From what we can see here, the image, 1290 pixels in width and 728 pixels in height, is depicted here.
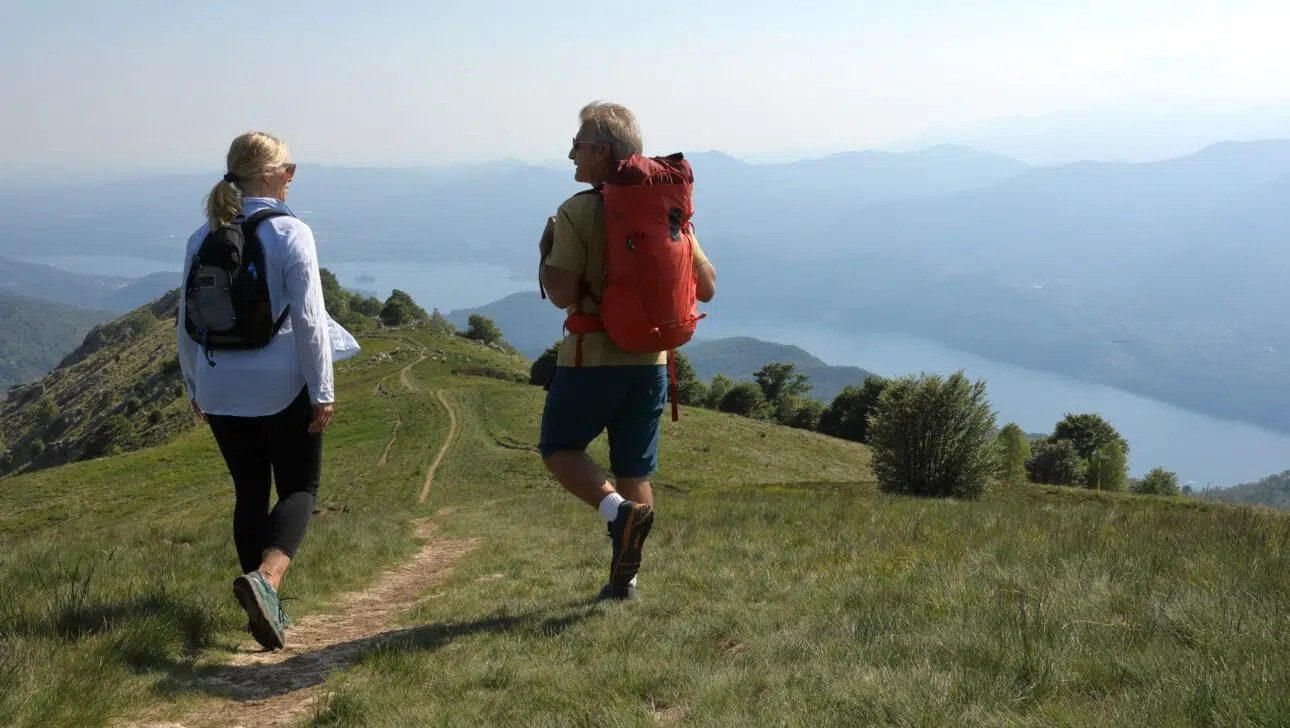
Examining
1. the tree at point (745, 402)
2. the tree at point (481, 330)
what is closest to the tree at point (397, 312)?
the tree at point (481, 330)

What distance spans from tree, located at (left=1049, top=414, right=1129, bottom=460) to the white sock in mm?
89598

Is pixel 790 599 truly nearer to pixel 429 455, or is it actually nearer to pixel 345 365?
pixel 429 455

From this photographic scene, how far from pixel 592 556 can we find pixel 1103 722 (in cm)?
618

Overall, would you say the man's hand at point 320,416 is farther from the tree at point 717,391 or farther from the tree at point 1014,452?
the tree at point 717,391

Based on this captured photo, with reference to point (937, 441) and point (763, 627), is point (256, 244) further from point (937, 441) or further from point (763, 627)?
point (937, 441)

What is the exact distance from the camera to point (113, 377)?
10650 cm

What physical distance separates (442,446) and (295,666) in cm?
4044

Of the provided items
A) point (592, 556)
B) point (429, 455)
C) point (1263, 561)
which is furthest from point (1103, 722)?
point (429, 455)

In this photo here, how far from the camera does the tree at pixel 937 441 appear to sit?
36.6 metres

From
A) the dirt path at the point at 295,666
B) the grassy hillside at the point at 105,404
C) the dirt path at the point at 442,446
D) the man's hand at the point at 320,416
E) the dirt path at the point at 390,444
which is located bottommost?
the grassy hillside at the point at 105,404

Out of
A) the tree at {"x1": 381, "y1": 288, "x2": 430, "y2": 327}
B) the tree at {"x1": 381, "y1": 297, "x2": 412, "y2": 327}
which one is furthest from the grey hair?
the tree at {"x1": 381, "y1": 297, "x2": 412, "y2": 327}

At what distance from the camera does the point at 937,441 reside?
37188 millimetres

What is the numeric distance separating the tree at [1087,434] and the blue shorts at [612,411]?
89.4 m

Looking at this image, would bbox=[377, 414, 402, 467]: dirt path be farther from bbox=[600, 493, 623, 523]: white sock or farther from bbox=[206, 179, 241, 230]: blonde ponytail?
bbox=[600, 493, 623, 523]: white sock
